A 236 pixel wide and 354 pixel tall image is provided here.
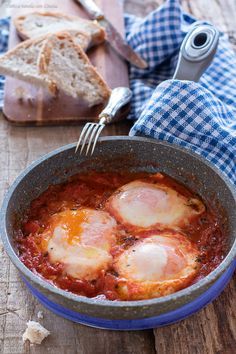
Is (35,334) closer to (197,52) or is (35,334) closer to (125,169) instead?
(125,169)

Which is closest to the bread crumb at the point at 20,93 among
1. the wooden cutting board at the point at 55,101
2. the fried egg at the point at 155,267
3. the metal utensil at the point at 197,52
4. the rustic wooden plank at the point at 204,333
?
the wooden cutting board at the point at 55,101

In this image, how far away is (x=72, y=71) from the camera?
2727 mm

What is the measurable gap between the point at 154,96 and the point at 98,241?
732mm

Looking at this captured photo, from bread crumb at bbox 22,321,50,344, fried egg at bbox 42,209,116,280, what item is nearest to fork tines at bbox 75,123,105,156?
fried egg at bbox 42,209,116,280

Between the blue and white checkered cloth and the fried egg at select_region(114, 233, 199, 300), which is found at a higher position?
the blue and white checkered cloth

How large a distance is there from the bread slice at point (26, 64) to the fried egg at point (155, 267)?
1.11 m

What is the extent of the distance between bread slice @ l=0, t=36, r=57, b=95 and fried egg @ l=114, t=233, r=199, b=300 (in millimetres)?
1107

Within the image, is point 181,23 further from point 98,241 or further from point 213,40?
point 98,241

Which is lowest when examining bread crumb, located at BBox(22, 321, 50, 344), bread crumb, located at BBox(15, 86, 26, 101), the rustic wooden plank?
bread crumb, located at BBox(22, 321, 50, 344)

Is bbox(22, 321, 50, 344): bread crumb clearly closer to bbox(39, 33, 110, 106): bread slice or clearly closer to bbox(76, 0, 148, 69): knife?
bbox(39, 33, 110, 106): bread slice

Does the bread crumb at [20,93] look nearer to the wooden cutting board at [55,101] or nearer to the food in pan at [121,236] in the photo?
the wooden cutting board at [55,101]

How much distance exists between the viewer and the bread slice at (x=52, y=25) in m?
2.97

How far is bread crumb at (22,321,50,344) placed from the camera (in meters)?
1.82

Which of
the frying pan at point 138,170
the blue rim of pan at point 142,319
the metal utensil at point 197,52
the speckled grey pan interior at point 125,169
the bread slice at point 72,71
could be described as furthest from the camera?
the bread slice at point 72,71
